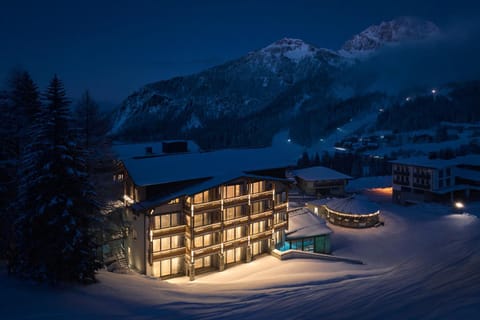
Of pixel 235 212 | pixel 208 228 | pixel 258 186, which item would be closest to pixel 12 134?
pixel 208 228

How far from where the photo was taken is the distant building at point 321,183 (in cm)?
6550

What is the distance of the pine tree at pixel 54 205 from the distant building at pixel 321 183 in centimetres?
5130

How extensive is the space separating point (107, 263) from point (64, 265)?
38.3 feet

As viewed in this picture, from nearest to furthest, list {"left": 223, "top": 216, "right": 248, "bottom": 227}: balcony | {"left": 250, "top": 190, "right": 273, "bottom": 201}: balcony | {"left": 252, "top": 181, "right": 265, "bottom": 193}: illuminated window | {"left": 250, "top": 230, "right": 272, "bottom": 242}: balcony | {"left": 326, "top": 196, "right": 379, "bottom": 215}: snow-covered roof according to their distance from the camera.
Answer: {"left": 223, "top": 216, "right": 248, "bottom": 227}: balcony < {"left": 250, "top": 190, "right": 273, "bottom": 201}: balcony < {"left": 252, "top": 181, "right": 265, "bottom": 193}: illuminated window < {"left": 250, "top": 230, "right": 272, "bottom": 242}: balcony < {"left": 326, "top": 196, "right": 379, "bottom": 215}: snow-covered roof

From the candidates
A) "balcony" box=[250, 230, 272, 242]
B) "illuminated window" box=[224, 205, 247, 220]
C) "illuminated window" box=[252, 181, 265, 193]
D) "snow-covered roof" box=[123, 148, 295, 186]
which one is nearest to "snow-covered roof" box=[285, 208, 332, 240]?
"balcony" box=[250, 230, 272, 242]

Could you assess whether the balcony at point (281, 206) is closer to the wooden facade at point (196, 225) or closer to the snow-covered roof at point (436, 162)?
the wooden facade at point (196, 225)

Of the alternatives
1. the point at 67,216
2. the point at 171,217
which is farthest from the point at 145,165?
the point at 67,216

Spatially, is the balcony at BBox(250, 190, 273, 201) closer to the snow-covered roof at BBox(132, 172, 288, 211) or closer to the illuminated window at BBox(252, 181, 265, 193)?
the illuminated window at BBox(252, 181, 265, 193)

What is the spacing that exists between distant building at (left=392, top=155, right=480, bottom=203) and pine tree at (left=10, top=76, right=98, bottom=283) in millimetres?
57314

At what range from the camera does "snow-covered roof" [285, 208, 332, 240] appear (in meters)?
35.6

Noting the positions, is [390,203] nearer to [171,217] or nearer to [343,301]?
[171,217]

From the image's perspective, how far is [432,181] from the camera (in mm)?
60000

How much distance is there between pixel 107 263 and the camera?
2811cm

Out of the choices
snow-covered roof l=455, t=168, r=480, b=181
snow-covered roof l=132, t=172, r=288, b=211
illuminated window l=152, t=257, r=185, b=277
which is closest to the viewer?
snow-covered roof l=132, t=172, r=288, b=211
